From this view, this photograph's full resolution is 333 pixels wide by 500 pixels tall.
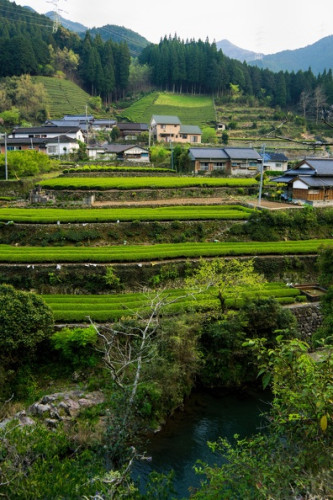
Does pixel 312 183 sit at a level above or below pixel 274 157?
below

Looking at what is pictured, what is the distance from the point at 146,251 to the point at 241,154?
30550 mm

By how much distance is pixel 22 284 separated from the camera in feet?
82.1

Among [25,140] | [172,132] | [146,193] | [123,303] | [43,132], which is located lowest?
[123,303]

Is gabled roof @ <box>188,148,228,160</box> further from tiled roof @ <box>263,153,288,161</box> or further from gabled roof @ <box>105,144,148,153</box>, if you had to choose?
gabled roof @ <box>105,144,148,153</box>

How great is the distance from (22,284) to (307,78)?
9183 centimetres

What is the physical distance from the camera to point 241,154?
175 feet

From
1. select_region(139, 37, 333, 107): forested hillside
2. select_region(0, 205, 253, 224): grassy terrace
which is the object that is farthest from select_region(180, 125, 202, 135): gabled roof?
select_region(0, 205, 253, 224): grassy terrace

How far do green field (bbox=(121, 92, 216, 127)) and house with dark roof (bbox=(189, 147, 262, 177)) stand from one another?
105ft

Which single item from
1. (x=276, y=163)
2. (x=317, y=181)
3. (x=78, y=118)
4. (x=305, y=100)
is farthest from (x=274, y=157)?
(x=305, y=100)

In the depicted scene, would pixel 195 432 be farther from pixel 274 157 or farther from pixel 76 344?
pixel 274 157

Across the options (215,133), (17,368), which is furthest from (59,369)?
(215,133)

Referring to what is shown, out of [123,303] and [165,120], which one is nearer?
[123,303]

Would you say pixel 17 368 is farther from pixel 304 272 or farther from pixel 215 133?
pixel 215 133

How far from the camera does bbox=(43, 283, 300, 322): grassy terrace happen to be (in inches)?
825
